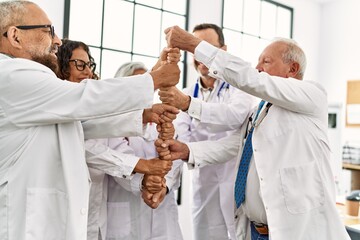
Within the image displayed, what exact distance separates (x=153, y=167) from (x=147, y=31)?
2.47 meters

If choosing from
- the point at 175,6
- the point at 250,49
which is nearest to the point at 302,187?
the point at 175,6

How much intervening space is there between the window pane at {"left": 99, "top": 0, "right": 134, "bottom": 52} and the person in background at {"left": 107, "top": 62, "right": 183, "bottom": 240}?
5.54 feet

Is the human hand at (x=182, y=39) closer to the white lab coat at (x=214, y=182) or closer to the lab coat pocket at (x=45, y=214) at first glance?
the white lab coat at (x=214, y=182)

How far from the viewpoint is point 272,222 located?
5.34 feet

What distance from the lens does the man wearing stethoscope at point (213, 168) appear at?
6.89 ft

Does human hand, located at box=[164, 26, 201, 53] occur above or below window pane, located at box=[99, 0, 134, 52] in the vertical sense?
below

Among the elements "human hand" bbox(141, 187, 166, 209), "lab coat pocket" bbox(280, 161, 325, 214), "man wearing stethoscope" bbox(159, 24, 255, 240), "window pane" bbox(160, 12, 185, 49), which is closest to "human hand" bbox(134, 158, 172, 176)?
"human hand" bbox(141, 187, 166, 209)

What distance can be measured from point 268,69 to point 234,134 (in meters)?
0.43

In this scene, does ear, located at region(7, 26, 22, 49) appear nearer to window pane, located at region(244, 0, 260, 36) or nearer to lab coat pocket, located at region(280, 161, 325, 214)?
lab coat pocket, located at region(280, 161, 325, 214)

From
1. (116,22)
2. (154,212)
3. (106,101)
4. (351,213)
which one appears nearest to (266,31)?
(116,22)

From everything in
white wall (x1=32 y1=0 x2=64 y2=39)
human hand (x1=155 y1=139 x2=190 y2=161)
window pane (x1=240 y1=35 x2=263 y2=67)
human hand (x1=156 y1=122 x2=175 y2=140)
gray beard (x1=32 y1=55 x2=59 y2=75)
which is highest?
window pane (x1=240 y1=35 x2=263 y2=67)

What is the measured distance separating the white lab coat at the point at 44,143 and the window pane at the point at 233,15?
140 inches

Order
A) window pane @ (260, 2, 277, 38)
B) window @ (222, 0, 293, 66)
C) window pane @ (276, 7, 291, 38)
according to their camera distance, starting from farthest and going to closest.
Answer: window pane @ (276, 7, 291, 38)
window pane @ (260, 2, 277, 38)
window @ (222, 0, 293, 66)

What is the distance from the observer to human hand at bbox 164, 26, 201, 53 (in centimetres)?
167
